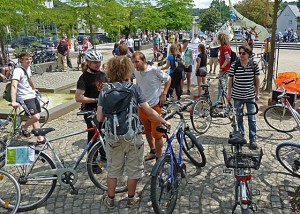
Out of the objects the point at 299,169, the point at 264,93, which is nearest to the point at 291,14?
the point at 264,93

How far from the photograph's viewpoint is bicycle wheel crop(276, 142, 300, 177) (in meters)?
4.60

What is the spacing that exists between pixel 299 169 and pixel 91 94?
318 centimetres

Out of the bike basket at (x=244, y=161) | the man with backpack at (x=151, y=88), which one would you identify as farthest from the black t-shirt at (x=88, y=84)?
the bike basket at (x=244, y=161)

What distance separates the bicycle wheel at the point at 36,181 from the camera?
147 inches

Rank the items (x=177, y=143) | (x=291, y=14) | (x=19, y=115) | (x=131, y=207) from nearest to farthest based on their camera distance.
Result: 1. (x=131, y=207)
2. (x=177, y=143)
3. (x=19, y=115)
4. (x=291, y=14)

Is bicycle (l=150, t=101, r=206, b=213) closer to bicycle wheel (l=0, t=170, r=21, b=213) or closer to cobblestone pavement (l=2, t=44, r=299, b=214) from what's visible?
cobblestone pavement (l=2, t=44, r=299, b=214)

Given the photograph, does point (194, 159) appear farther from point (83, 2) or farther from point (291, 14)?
point (291, 14)

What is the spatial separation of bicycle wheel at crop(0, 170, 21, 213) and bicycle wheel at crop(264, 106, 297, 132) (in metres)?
5.05

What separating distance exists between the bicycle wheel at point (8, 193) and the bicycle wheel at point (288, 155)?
12.2 feet

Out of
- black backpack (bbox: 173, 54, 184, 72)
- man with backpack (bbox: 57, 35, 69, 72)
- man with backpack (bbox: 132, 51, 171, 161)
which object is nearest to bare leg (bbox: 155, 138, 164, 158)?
man with backpack (bbox: 132, 51, 171, 161)

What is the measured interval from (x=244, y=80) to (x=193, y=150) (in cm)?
158

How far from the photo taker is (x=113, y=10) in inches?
662

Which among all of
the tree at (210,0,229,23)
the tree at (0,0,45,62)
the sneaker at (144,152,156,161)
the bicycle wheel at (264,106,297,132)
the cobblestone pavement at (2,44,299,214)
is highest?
the tree at (210,0,229,23)

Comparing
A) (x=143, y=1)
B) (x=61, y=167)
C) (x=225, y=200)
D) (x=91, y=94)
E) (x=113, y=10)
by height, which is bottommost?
(x=225, y=200)
